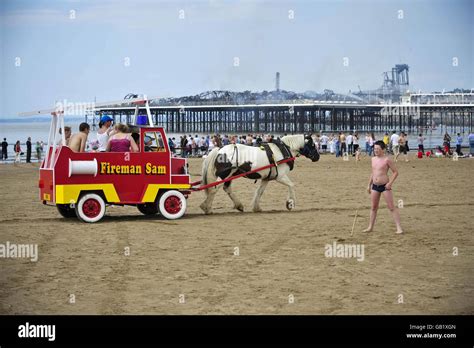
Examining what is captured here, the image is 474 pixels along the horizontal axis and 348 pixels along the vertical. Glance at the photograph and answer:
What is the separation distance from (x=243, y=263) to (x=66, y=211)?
6.31m

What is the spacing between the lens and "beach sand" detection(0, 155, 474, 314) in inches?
375

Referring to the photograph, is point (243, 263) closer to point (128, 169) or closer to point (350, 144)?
point (128, 169)

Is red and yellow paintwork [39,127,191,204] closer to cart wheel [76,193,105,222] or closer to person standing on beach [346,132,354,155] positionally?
cart wheel [76,193,105,222]

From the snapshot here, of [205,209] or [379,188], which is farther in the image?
[205,209]

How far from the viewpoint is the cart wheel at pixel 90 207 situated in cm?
1617

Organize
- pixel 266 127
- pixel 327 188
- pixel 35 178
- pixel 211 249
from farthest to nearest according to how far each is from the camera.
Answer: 1. pixel 266 127
2. pixel 35 178
3. pixel 327 188
4. pixel 211 249

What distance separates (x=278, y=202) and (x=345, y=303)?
11321 mm

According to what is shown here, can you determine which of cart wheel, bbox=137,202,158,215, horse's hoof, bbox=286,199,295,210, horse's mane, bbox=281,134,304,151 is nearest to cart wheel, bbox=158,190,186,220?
cart wheel, bbox=137,202,158,215

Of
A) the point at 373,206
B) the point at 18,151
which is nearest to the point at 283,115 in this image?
the point at 18,151

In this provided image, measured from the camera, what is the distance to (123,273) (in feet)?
37.2

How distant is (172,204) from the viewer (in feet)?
55.4
